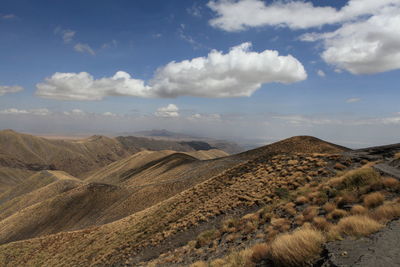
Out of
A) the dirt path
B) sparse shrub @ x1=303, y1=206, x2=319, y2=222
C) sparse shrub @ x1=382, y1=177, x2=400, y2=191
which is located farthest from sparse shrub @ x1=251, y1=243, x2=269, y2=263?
sparse shrub @ x1=382, y1=177, x2=400, y2=191

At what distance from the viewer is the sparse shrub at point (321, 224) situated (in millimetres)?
8797

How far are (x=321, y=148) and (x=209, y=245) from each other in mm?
38877

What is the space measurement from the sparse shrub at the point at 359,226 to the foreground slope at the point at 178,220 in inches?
356

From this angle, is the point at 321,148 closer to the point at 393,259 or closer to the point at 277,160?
the point at 277,160

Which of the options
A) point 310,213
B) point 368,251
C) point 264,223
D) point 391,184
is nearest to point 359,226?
point 368,251

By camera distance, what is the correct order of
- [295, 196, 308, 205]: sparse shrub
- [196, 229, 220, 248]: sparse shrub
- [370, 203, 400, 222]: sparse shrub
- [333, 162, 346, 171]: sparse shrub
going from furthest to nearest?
[333, 162, 346, 171]: sparse shrub → [196, 229, 220, 248]: sparse shrub → [295, 196, 308, 205]: sparse shrub → [370, 203, 400, 222]: sparse shrub

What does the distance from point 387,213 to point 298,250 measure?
432cm

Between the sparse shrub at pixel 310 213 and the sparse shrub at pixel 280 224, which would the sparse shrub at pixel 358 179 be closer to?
the sparse shrub at pixel 310 213

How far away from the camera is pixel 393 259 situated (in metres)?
5.90

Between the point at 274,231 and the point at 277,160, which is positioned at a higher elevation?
the point at 277,160

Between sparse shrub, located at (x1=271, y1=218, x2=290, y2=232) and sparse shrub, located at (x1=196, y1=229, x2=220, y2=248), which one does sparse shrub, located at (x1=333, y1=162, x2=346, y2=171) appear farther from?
sparse shrub, located at (x1=196, y1=229, x2=220, y2=248)

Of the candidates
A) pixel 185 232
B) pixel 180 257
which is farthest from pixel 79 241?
pixel 180 257

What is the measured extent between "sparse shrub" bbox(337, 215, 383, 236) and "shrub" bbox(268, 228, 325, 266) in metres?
1.11

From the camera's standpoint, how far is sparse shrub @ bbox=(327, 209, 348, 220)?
32.1 ft
